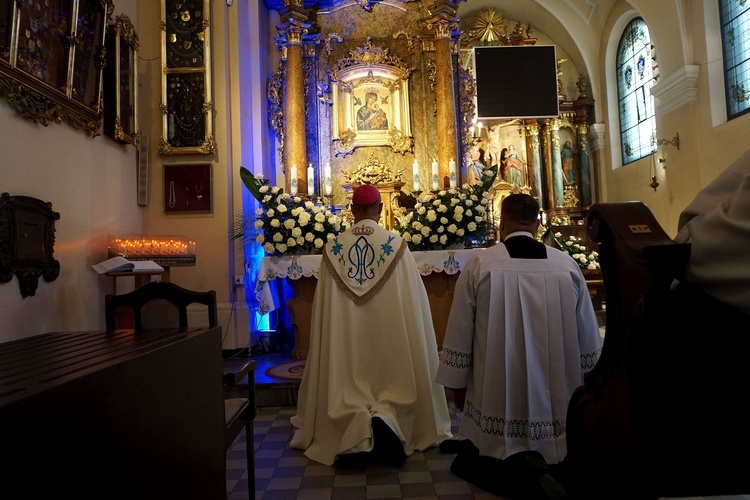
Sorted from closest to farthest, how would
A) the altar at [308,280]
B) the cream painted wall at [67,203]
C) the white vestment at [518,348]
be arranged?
the white vestment at [518,348], the cream painted wall at [67,203], the altar at [308,280]

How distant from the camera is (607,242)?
144 cm

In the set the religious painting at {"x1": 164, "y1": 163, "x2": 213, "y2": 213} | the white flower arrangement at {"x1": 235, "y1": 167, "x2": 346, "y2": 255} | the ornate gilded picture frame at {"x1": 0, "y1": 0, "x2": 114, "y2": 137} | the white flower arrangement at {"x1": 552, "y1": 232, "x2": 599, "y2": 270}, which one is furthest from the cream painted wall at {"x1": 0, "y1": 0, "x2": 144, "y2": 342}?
the white flower arrangement at {"x1": 552, "y1": 232, "x2": 599, "y2": 270}

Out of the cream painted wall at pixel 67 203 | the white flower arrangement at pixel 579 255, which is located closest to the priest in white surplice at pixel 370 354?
the cream painted wall at pixel 67 203

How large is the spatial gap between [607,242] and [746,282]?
41 centimetres

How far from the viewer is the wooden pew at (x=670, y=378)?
46.8 inches

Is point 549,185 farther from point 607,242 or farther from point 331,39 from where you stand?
point 607,242

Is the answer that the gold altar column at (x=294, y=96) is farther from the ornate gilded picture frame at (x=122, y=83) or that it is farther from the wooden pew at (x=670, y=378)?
the wooden pew at (x=670, y=378)

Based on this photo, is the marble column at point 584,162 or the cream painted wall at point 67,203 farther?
the marble column at point 584,162

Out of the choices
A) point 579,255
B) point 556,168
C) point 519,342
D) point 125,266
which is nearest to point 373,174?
point 579,255

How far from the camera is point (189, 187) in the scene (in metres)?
6.47

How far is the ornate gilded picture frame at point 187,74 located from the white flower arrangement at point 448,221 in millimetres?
2731

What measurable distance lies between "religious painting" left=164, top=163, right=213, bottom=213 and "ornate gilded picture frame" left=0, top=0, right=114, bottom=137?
50.5 inches

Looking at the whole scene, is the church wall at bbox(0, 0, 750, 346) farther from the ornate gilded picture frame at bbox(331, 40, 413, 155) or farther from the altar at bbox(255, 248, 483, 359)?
the altar at bbox(255, 248, 483, 359)

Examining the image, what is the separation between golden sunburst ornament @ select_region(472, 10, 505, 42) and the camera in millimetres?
12086
